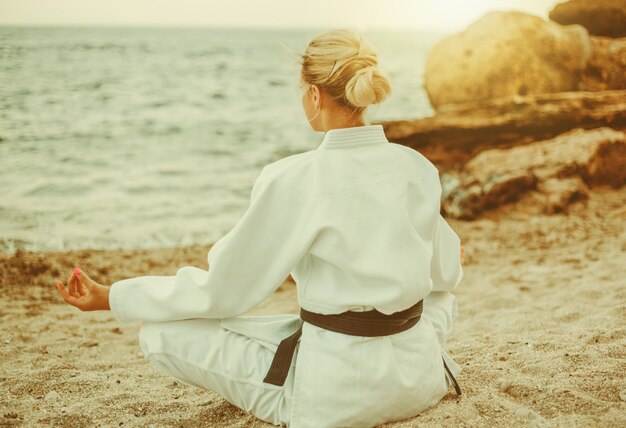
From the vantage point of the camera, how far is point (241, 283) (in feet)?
6.89

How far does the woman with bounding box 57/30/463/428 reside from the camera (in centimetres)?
201

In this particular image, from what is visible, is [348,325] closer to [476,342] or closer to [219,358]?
[219,358]

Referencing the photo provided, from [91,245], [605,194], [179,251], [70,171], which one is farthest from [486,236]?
[70,171]

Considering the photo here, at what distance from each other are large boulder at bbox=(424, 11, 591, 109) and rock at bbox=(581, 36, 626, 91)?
11 centimetres

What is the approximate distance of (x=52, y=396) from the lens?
8.87ft

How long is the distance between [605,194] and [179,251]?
186 inches

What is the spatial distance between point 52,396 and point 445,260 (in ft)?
5.84

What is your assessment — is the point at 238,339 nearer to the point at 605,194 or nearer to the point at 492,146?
the point at 605,194

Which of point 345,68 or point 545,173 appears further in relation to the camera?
point 545,173

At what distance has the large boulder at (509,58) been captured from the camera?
977 cm

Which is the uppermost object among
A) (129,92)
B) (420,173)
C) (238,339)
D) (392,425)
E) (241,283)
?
(420,173)

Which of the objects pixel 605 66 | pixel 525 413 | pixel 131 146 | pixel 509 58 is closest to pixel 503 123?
pixel 509 58

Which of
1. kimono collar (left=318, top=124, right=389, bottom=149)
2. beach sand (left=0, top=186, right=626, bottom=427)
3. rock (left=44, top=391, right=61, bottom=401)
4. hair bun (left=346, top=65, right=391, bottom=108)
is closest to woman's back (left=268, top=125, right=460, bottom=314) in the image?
kimono collar (left=318, top=124, right=389, bottom=149)

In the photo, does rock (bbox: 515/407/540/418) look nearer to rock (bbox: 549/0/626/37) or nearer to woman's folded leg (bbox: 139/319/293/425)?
woman's folded leg (bbox: 139/319/293/425)
